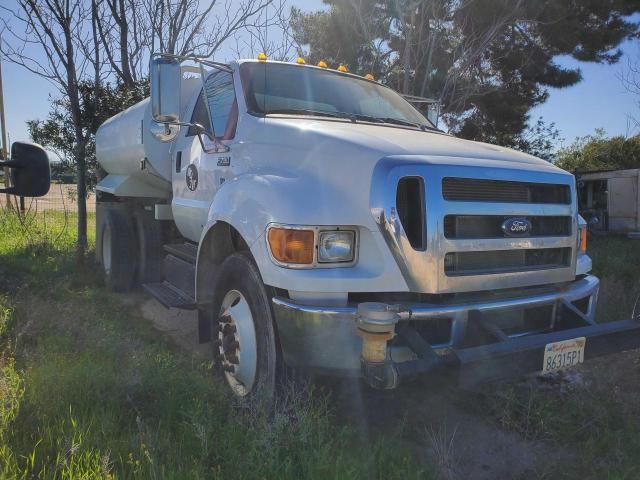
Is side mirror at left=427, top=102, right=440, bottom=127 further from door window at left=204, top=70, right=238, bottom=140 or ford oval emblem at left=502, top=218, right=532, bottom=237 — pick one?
ford oval emblem at left=502, top=218, right=532, bottom=237

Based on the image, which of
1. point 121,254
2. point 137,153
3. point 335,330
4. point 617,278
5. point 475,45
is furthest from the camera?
point 475,45

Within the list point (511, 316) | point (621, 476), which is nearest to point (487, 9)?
point (511, 316)

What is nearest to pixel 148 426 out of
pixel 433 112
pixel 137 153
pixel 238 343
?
pixel 238 343

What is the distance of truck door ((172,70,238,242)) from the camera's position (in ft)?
13.3

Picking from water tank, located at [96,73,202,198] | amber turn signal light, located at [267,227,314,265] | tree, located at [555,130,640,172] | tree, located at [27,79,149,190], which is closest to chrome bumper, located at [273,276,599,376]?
amber turn signal light, located at [267,227,314,265]

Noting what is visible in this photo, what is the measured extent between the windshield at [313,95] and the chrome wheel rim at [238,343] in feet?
4.64

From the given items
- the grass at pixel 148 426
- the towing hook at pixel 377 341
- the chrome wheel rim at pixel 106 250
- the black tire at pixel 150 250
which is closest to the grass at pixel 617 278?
the grass at pixel 148 426

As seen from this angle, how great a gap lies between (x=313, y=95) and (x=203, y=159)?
1051mm

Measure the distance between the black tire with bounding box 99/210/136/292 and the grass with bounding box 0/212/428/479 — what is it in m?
2.35

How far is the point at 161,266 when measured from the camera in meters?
6.32

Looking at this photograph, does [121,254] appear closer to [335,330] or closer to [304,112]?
[304,112]

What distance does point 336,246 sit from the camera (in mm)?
2773

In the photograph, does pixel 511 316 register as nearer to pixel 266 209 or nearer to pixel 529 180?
pixel 529 180

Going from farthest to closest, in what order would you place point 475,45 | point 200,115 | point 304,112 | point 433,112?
point 475,45
point 433,112
point 200,115
point 304,112
